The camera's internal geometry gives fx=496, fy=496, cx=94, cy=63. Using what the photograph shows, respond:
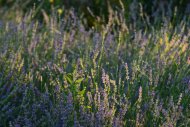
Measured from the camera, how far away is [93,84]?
115 inches

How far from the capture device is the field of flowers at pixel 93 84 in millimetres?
2498

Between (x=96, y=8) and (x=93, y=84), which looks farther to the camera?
(x=96, y=8)

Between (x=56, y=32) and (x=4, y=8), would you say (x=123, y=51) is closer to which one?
(x=56, y=32)

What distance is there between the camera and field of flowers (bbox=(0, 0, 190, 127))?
2.50 m

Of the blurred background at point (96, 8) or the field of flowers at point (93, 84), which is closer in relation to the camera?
the field of flowers at point (93, 84)

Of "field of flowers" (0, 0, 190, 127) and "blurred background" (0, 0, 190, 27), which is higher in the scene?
"blurred background" (0, 0, 190, 27)

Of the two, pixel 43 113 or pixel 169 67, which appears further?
pixel 169 67

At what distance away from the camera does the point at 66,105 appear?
2.53 meters

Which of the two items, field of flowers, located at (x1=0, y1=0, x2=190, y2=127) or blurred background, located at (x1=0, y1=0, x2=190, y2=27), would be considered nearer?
field of flowers, located at (x1=0, y1=0, x2=190, y2=127)

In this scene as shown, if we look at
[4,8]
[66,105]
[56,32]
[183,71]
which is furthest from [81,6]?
[66,105]

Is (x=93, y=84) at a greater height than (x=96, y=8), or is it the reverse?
(x=96, y=8)

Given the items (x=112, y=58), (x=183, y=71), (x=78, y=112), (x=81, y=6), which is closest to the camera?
(x=78, y=112)

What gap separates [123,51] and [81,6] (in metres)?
1.97

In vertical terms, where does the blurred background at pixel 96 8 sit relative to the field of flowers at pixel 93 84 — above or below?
above
